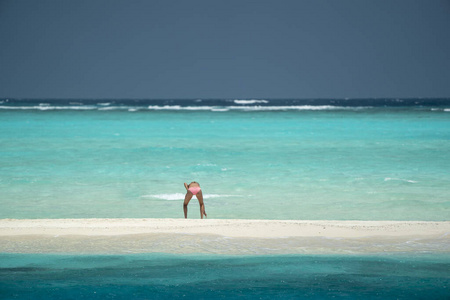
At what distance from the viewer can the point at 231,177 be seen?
15.4 metres

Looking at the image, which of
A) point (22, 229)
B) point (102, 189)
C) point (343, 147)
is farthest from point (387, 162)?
point (22, 229)

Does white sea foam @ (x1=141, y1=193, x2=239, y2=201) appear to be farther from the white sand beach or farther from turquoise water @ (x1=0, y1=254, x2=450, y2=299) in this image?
turquoise water @ (x1=0, y1=254, x2=450, y2=299)

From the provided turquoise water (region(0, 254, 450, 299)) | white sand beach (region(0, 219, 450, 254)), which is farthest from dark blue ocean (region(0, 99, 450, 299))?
white sand beach (region(0, 219, 450, 254))

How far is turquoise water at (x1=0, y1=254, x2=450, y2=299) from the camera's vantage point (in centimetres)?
559

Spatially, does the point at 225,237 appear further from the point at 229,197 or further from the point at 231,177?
the point at 231,177

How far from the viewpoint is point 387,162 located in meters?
18.6

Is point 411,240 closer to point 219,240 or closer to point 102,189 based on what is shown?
point 219,240

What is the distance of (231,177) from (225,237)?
25.2 ft

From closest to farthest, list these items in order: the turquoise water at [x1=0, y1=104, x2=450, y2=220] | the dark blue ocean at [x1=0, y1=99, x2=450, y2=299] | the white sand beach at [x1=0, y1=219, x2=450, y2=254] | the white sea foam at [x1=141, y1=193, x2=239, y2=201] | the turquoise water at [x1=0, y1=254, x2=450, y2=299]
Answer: the turquoise water at [x1=0, y1=254, x2=450, y2=299]
the dark blue ocean at [x1=0, y1=99, x2=450, y2=299]
the white sand beach at [x1=0, y1=219, x2=450, y2=254]
the turquoise water at [x1=0, y1=104, x2=450, y2=220]
the white sea foam at [x1=141, y1=193, x2=239, y2=201]

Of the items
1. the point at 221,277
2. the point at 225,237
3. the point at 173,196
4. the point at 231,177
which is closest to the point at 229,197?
the point at 173,196

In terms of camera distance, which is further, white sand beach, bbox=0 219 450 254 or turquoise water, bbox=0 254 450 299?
white sand beach, bbox=0 219 450 254

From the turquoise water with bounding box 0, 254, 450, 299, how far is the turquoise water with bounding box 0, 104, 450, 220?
3.76 m

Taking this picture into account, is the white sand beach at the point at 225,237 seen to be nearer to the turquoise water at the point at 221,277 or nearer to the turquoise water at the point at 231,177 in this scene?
the turquoise water at the point at 221,277

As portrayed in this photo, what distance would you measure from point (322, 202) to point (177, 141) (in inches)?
630
